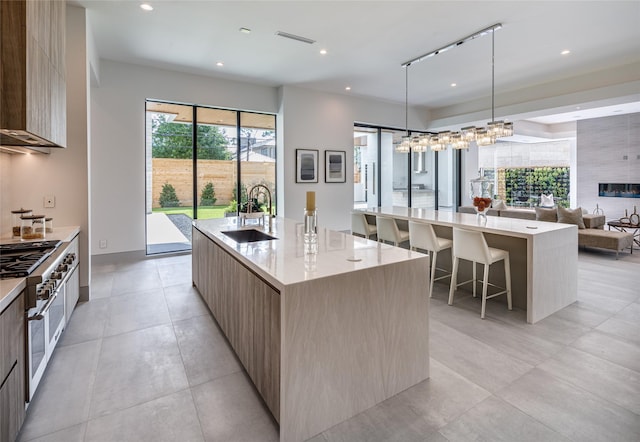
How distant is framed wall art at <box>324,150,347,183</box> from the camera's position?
287 inches

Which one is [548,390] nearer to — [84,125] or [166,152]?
[84,125]

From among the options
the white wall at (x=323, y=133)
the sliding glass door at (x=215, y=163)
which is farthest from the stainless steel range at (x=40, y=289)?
the white wall at (x=323, y=133)

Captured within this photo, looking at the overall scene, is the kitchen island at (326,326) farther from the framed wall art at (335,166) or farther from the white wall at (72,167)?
the framed wall art at (335,166)

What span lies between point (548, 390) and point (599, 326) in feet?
4.63

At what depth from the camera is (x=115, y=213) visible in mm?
5426

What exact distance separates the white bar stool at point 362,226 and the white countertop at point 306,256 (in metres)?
2.35


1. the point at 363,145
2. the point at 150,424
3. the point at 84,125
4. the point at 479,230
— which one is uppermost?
the point at 363,145

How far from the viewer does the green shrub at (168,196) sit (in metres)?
5.96

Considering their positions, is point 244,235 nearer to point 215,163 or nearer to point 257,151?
point 215,163

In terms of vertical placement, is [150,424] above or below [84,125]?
below

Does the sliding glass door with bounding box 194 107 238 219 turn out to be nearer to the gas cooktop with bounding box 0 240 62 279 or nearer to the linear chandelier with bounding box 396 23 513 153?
the linear chandelier with bounding box 396 23 513 153

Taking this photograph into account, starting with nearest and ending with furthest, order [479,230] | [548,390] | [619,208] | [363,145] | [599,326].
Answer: [548,390], [599,326], [479,230], [363,145], [619,208]

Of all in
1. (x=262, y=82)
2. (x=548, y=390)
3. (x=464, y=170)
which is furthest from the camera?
(x=464, y=170)

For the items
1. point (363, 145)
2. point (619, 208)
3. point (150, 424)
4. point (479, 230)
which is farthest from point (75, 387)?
point (619, 208)
